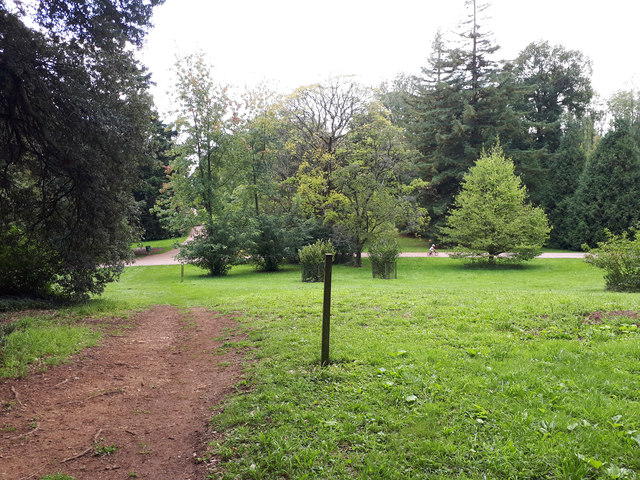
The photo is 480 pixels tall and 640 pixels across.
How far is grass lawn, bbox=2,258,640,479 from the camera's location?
2.91 m

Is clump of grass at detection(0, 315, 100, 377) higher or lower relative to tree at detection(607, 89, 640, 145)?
lower

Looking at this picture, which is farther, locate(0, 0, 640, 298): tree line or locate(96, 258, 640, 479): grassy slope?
locate(0, 0, 640, 298): tree line

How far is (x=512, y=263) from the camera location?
80.1 ft

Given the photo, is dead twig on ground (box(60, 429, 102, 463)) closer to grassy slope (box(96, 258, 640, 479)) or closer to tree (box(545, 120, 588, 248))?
grassy slope (box(96, 258, 640, 479))

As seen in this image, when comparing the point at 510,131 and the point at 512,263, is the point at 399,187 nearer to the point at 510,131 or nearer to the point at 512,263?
the point at 512,263

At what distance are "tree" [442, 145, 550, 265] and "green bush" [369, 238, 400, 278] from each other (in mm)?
7473

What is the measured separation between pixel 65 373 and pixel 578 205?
34.4 m

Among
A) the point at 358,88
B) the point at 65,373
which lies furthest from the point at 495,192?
the point at 65,373

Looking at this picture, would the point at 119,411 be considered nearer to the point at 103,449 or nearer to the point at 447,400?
the point at 103,449

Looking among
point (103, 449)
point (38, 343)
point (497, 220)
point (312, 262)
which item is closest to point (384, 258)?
point (312, 262)

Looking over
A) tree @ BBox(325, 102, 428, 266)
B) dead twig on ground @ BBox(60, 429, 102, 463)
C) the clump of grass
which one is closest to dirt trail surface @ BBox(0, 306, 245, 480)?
dead twig on ground @ BBox(60, 429, 102, 463)

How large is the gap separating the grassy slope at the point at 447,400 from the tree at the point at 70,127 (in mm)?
4560

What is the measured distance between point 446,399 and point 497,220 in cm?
2104

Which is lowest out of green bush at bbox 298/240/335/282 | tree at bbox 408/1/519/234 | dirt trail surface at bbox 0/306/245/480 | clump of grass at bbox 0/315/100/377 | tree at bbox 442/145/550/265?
dirt trail surface at bbox 0/306/245/480
